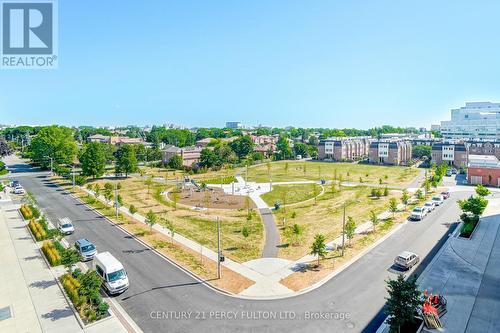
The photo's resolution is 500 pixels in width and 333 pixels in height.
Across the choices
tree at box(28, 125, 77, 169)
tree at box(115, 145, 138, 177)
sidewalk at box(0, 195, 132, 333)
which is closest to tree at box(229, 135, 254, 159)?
tree at box(115, 145, 138, 177)

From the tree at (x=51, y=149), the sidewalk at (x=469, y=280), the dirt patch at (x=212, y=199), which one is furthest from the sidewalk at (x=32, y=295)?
the tree at (x=51, y=149)

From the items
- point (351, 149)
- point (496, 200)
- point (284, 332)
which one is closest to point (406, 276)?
point (284, 332)

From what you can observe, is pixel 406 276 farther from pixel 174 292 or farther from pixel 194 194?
pixel 194 194

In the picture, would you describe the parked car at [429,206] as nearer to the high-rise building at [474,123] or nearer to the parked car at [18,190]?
the parked car at [18,190]

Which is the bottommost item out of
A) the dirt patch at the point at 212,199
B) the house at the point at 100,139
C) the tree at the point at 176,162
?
the dirt patch at the point at 212,199

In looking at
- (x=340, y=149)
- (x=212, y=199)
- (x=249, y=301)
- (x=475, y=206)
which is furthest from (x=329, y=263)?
(x=340, y=149)
